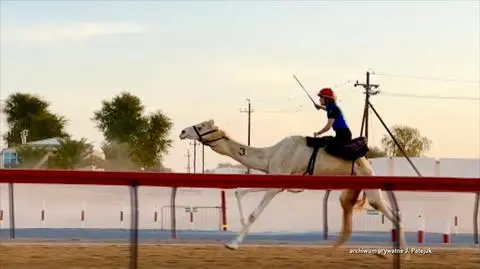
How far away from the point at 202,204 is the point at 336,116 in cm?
366

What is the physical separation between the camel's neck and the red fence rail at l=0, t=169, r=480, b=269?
558 cm

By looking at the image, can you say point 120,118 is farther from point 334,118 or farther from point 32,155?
point 334,118

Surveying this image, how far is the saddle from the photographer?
14.0m

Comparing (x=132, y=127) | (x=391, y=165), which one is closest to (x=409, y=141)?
(x=132, y=127)

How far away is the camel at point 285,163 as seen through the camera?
10.1 meters

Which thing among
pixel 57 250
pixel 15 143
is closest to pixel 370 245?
pixel 57 250

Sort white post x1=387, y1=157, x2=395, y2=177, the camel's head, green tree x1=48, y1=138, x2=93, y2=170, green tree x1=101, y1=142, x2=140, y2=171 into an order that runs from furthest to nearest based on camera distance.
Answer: green tree x1=101, y1=142, x2=140, y2=171, green tree x1=48, y1=138, x2=93, y2=170, white post x1=387, y1=157, x2=395, y2=177, the camel's head

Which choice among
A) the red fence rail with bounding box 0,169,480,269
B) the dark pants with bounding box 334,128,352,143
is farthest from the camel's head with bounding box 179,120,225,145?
the red fence rail with bounding box 0,169,480,269

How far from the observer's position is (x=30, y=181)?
913cm

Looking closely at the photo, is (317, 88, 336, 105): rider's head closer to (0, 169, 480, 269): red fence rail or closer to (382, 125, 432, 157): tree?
(0, 169, 480, 269): red fence rail

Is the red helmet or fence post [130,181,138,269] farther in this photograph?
the red helmet

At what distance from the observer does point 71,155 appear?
8019 cm

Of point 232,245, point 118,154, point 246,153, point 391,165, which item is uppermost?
point 118,154

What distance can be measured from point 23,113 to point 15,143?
16.1 ft
